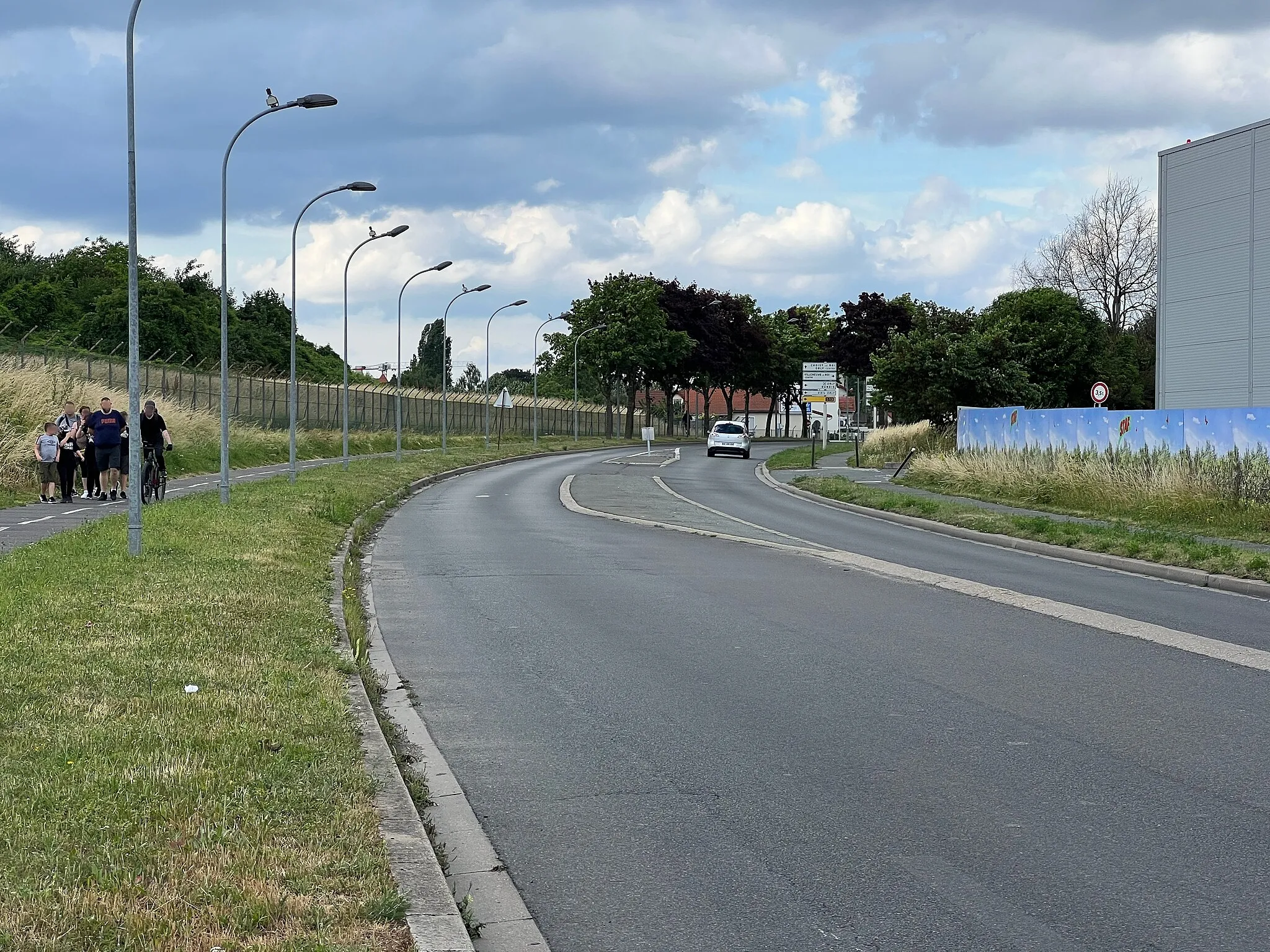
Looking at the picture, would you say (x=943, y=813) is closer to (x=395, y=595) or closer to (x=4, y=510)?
(x=395, y=595)

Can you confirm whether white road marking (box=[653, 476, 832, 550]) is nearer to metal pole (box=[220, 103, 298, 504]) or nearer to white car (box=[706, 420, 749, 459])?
metal pole (box=[220, 103, 298, 504])

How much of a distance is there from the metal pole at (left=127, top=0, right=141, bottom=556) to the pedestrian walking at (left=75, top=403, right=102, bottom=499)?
33.7 feet

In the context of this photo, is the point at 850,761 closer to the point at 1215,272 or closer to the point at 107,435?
the point at 107,435

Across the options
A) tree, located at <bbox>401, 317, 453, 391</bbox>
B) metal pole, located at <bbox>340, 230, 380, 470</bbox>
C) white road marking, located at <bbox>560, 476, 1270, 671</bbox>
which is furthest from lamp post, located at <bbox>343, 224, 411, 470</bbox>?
tree, located at <bbox>401, 317, 453, 391</bbox>

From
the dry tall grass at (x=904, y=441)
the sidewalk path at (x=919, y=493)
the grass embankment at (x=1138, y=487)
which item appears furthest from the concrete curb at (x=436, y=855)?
the dry tall grass at (x=904, y=441)

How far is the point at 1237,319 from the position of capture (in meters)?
40.7

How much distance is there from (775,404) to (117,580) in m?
107

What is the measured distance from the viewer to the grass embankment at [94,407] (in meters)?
26.5

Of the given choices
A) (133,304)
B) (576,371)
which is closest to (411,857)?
(133,304)

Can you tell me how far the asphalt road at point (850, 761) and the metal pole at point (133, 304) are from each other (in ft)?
8.82

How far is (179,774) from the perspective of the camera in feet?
18.7

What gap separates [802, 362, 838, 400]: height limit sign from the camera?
48.5 metres

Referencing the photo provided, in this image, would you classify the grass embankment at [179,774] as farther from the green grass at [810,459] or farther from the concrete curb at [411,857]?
the green grass at [810,459]

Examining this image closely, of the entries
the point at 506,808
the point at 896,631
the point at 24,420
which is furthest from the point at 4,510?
the point at 506,808
